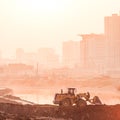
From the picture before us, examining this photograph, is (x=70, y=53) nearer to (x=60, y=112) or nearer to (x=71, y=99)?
(x=71, y=99)

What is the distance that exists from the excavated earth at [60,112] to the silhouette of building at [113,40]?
78.4 metres

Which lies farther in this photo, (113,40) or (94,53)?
(94,53)

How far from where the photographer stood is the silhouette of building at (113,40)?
10645 cm

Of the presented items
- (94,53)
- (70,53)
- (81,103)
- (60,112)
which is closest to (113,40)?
(94,53)

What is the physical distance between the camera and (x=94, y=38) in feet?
391

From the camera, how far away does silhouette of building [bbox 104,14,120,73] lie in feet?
349

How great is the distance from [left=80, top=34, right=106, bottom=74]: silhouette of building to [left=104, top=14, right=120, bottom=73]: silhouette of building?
3.09 m

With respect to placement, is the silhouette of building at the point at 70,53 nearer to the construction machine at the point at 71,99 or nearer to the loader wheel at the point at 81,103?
the construction machine at the point at 71,99

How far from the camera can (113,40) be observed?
112 meters

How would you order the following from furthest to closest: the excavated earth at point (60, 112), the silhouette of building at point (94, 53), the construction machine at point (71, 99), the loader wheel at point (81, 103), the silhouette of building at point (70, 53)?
the silhouette of building at point (70, 53) → the silhouette of building at point (94, 53) → the construction machine at point (71, 99) → the loader wheel at point (81, 103) → the excavated earth at point (60, 112)

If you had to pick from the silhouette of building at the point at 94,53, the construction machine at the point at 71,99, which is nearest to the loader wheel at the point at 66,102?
the construction machine at the point at 71,99

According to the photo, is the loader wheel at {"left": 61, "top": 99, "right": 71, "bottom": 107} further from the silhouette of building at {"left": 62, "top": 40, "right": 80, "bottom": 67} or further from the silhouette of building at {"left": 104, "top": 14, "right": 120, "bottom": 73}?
the silhouette of building at {"left": 62, "top": 40, "right": 80, "bottom": 67}

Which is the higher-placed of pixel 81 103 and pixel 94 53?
pixel 94 53

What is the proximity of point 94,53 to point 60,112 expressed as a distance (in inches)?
3840
